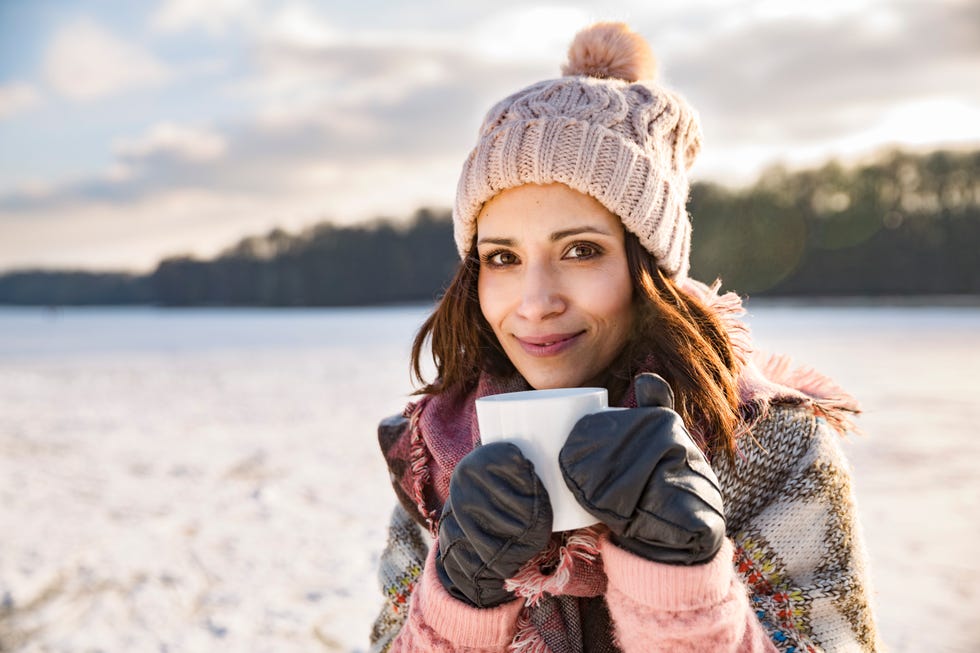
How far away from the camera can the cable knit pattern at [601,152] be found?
1.46 m

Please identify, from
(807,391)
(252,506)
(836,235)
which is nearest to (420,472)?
(807,391)

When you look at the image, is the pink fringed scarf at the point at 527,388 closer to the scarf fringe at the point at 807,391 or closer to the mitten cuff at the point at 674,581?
the scarf fringe at the point at 807,391

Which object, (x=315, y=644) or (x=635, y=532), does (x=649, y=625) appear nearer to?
(x=635, y=532)

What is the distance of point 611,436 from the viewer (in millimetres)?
1002

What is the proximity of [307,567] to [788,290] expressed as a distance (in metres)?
27.2

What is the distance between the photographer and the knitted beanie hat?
1.46 m

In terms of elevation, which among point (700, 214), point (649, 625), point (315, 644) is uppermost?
point (700, 214)

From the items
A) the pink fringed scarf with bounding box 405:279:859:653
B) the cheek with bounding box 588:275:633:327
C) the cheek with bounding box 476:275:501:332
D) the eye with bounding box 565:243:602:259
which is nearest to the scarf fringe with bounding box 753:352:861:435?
the pink fringed scarf with bounding box 405:279:859:653

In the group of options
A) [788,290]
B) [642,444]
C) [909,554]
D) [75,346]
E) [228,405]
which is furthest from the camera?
[788,290]

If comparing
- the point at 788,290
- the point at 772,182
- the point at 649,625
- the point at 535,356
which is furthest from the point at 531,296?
the point at 772,182

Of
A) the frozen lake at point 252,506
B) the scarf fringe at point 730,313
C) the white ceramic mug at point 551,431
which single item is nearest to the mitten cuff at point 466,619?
the white ceramic mug at point 551,431

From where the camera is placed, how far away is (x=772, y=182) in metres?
30.6

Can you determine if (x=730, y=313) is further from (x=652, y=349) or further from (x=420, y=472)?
(x=420, y=472)

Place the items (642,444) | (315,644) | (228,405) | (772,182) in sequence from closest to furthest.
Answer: (642,444)
(315,644)
(228,405)
(772,182)
